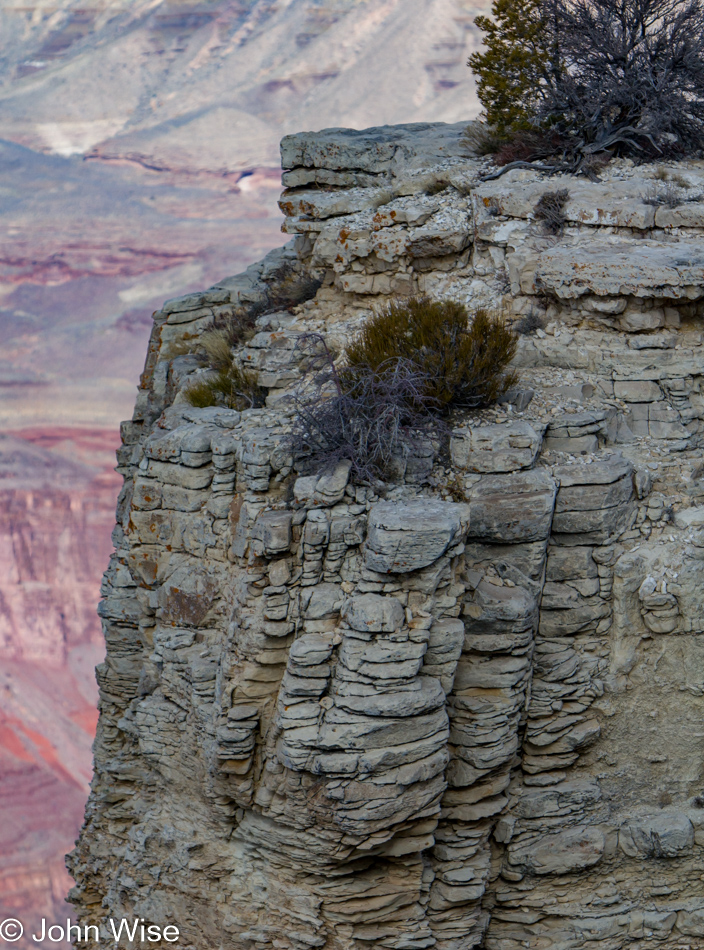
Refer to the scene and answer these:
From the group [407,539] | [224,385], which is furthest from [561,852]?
[224,385]

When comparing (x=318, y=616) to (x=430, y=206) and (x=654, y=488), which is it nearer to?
(x=654, y=488)

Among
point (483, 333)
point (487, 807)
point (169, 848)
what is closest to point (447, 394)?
point (483, 333)

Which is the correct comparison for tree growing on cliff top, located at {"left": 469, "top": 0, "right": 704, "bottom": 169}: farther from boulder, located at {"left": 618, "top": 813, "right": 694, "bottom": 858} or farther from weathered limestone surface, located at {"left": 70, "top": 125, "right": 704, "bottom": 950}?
boulder, located at {"left": 618, "top": 813, "right": 694, "bottom": 858}

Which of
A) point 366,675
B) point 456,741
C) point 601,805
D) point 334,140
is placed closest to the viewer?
point 366,675

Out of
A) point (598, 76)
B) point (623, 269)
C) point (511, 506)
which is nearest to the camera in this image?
point (511, 506)

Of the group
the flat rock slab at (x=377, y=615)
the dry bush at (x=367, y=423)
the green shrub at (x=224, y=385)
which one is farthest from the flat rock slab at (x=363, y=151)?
the flat rock slab at (x=377, y=615)

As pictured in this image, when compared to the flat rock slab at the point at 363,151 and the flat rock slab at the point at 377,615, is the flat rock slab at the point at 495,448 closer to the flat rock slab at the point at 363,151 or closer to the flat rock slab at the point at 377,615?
the flat rock slab at the point at 377,615

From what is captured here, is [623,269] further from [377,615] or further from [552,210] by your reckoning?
[377,615]
